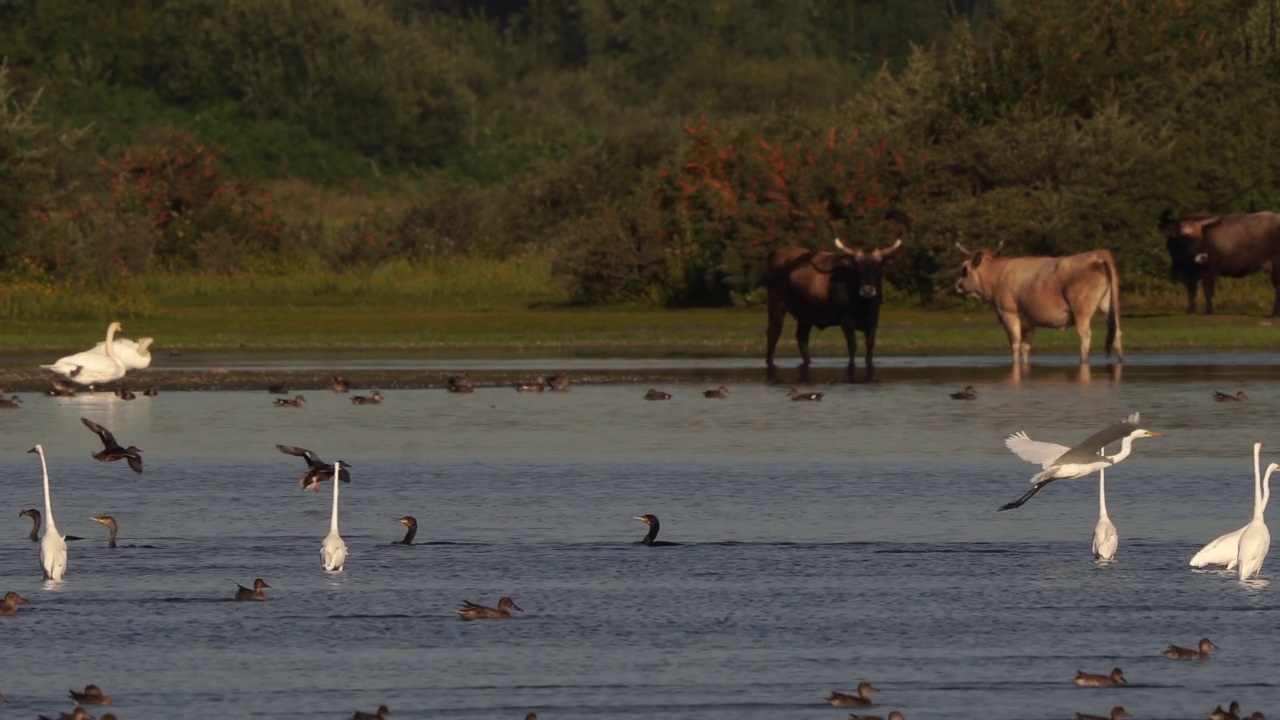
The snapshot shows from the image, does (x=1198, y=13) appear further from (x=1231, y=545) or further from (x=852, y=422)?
(x=1231, y=545)

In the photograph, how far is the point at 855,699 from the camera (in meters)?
9.93

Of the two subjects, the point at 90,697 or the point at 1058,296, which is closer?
the point at 90,697

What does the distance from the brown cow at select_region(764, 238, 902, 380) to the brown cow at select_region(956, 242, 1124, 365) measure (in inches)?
75.4

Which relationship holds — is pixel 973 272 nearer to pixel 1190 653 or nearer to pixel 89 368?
pixel 89 368

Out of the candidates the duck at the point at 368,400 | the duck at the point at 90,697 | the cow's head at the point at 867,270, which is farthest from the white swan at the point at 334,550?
the cow's head at the point at 867,270

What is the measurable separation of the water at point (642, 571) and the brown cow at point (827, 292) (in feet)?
19.2

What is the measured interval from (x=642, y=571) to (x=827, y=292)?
1654cm

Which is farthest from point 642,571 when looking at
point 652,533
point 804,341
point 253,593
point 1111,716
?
point 804,341

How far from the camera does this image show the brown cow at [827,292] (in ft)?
96.8

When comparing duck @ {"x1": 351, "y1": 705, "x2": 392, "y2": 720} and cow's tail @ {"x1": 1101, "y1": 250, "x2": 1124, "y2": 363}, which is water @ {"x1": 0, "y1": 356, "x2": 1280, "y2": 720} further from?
cow's tail @ {"x1": 1101, "y1": 250, "x2": 1124, "y2": 363}

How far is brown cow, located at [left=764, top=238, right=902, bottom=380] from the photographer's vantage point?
96.8ft

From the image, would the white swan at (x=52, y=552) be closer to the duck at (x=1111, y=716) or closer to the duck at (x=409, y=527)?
the duck at (x=409, y=527)

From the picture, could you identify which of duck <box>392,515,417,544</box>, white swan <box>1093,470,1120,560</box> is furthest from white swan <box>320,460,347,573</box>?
A: white swan <box>1093,470,1120,560</box>

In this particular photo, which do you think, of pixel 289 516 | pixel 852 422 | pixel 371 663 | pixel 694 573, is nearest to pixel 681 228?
pixel 852 422
